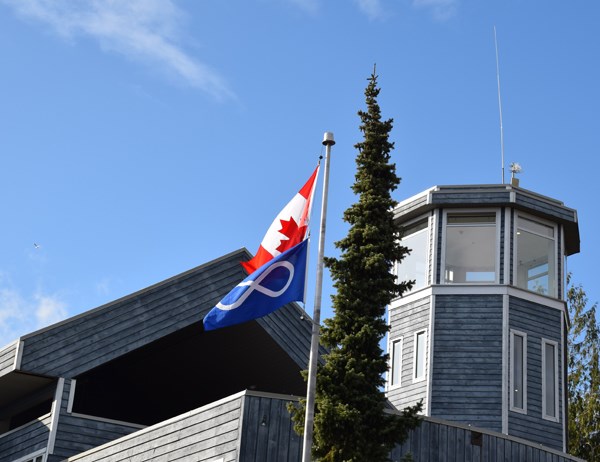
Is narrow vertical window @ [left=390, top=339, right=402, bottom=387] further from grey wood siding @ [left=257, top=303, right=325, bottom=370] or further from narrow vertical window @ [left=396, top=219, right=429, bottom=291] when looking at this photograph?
grey wood siding @ [left=257, top=303, right=325, bottom=370]

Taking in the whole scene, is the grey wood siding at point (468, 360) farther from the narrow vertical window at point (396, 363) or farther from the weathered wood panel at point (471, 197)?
the weathered wood panel at point (471, 197)

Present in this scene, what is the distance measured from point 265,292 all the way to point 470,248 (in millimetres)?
12511

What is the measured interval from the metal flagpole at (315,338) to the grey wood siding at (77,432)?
27.8 ft

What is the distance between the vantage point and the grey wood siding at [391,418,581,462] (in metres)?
18.8

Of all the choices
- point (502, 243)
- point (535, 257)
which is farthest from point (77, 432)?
point (535, 257)

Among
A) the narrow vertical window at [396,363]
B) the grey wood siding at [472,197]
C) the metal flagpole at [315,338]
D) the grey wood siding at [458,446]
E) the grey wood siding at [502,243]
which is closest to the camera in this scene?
the metal flagpole at [315,338]

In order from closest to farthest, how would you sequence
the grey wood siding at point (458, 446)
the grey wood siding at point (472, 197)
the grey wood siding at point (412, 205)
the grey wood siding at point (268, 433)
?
the grey wood siding at point (268, 433)
the grey wood siding at point (458, 446)
the grey wood siding at point (472, 197)
the grey wood siding at point (412, 205)

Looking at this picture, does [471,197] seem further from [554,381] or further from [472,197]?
[554,381]

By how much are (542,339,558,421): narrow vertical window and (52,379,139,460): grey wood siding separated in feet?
30.9

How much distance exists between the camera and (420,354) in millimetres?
26672

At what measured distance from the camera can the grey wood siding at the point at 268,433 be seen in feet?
56.3

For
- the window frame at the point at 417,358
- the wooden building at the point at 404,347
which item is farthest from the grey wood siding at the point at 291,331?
the window frame at the point at 417,358

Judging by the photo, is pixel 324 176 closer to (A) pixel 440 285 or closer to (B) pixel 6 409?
(A) pixel 440 285

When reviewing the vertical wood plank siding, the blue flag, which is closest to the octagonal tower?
the vertical wood plank siding
